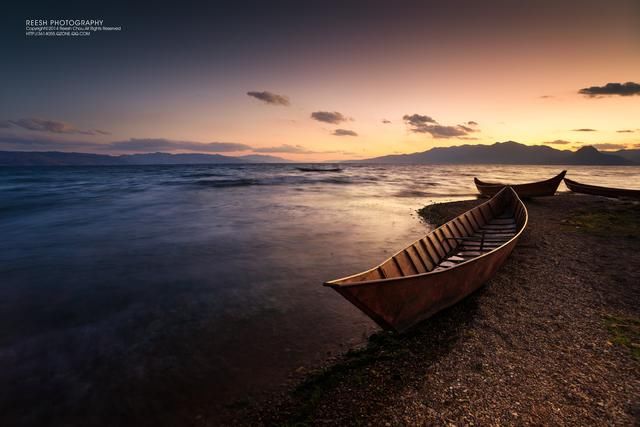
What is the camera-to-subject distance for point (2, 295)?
10.9m

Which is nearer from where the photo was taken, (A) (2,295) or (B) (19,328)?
(B) (19,328)

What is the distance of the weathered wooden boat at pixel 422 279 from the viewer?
5.53 m

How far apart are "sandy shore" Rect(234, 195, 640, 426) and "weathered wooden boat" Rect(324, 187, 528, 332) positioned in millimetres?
705

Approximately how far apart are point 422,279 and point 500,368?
82.2 inches

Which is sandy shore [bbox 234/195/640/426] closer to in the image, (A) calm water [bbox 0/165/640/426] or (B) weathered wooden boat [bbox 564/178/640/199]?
(A) calm water [bbox 0/165/640/426]

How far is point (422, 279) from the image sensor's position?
6.13 m

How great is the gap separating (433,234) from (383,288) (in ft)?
17.7

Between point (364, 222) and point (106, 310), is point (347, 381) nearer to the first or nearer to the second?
point (106, 310)

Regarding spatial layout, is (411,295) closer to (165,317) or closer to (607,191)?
(165,317)

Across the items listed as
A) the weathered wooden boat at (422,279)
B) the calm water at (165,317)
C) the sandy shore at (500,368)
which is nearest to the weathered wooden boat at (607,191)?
the calm water at (165,317)

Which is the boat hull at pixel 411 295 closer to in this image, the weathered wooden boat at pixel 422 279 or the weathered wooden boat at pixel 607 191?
the weathered wooden boat at pixel 422 279

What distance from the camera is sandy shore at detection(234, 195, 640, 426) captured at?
486 centimetres

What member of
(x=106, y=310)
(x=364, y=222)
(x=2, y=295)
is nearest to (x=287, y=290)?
(x=106, y=310)

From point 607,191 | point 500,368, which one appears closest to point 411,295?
point 500,368
